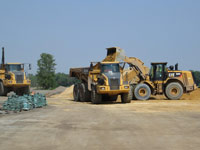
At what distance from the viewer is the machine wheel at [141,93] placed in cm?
2740

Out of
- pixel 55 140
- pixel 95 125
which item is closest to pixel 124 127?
pixel 95 125

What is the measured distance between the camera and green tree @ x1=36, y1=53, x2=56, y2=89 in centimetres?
9388

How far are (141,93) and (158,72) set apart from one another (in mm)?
2303

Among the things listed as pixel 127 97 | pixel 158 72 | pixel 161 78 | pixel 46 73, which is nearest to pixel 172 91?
pixel 161 78

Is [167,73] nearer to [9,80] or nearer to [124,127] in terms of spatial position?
[9,80]

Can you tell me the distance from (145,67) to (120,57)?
271 centimetres

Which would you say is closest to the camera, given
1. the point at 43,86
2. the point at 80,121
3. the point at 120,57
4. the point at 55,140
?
the point at 55,140

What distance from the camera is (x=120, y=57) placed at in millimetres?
27609

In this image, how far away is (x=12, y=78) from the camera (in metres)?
32.7

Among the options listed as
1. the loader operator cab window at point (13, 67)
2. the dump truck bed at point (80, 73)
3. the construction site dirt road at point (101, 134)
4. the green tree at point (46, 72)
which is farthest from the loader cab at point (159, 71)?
the green tree at point (46, 72)

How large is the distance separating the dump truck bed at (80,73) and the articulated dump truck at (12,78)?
18.8ft

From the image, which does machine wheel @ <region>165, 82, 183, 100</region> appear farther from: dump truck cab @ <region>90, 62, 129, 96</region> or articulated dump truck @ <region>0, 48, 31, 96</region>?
articulated dump truck @ <region>0, 48, 31, 96</region>

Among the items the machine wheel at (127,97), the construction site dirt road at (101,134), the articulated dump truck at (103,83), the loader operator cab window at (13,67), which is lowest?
the construction site dirt road at (101,134)

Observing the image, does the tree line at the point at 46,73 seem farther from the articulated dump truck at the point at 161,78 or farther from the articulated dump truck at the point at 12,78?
the articulated dump truck at the point at 161,78
